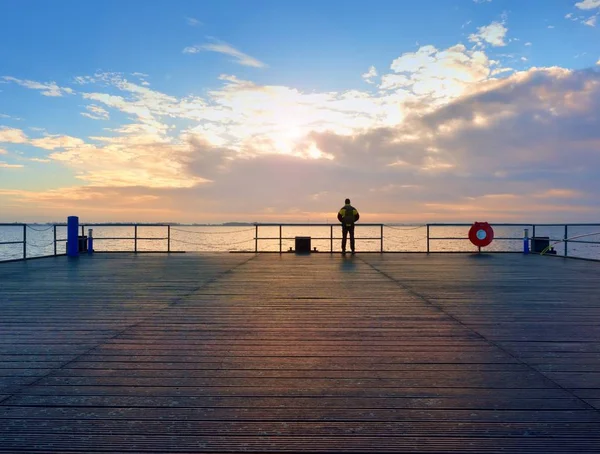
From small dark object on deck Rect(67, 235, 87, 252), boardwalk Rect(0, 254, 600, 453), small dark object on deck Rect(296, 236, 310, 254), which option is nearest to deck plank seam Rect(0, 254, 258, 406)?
boardwalk Rect(0, 254, 600, 453)

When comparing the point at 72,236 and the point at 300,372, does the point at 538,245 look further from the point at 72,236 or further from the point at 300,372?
the point at 72,236

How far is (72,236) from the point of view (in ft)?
50.0

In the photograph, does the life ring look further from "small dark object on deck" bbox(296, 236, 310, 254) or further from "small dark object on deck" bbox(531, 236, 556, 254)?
"small dark object on deck" bbox(296, 236, 310, 254)

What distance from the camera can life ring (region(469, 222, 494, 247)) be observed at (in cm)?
1627

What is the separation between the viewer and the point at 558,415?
258cm

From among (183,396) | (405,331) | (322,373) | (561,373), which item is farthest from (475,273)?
(183,396)

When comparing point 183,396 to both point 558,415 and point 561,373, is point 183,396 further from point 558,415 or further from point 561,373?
point 561,373

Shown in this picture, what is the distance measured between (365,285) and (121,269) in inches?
247

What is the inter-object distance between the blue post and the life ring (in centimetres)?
1371

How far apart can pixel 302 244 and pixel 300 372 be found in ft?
47.2

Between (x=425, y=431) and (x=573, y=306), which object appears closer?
(x=425, y=431)

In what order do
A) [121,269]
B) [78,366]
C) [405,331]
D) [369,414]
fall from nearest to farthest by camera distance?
1. [369,414]
2. [78,366]
3. [405,331]
4. [121,269]

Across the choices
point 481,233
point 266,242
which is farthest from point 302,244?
point 266,242

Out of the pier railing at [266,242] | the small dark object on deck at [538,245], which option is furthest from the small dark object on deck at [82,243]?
the small dark object on deck at [538,245]
